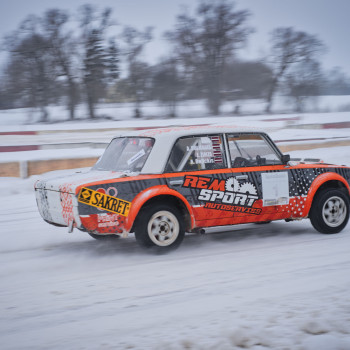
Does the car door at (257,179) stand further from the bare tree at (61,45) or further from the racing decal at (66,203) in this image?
the bare tree at (61,45)

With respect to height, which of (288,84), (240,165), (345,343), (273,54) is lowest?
(345,343)

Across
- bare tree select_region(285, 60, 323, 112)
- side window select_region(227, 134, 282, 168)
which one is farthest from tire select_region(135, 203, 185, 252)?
bare tree select_region(285, 60, 323, 112)

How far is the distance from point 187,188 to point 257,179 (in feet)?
3.37

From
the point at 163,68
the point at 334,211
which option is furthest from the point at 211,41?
the point at 334,211

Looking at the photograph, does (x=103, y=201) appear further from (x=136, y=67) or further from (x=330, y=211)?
(x=136, y=67)

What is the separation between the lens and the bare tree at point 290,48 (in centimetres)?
3653

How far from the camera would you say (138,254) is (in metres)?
6.31

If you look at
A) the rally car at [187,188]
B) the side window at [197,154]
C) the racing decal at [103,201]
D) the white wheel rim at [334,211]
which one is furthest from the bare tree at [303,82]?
the racing decal at [103,201]

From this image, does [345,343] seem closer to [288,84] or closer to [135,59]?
[135,59]

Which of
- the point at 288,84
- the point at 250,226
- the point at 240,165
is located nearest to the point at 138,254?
the point at 240,165

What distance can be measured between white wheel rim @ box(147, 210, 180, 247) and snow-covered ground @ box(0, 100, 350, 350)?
0.20 metres

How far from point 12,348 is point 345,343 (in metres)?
2.33

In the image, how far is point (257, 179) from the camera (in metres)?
6.68

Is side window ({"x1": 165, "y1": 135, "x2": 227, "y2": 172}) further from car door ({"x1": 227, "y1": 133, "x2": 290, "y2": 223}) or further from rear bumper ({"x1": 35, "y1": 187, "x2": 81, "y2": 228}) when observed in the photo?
rear bumper ({"x1": 35, "y1": 187, "x2": 81, "y2": 228})
